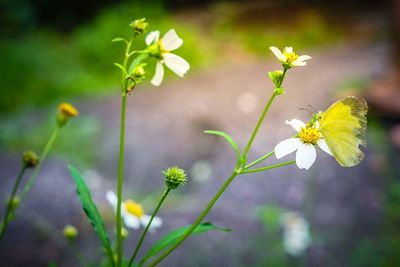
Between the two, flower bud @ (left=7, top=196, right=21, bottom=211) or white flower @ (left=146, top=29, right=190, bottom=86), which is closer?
white flower @ (left=146, top=29, right=190, bottom=86)

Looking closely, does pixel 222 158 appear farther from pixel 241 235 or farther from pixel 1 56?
pixel 1 56

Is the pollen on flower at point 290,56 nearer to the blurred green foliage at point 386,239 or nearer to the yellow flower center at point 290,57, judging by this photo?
the yellow flower center at point 290,57

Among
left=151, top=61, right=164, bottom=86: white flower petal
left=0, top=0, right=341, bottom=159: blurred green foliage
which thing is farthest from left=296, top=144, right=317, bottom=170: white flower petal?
left=0, top=0, right=341, bottom=159: blurred green foliage

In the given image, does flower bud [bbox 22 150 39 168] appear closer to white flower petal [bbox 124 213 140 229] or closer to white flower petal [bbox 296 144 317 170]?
white flower petal [bbox 124 213 140 229]

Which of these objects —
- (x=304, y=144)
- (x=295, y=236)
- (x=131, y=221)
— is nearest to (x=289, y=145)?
(x=304, y=144)

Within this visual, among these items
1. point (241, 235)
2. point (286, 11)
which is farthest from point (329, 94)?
point (286, 11)

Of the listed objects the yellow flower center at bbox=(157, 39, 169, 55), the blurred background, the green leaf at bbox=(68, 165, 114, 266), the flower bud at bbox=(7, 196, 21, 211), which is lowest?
the green leaf at bbox=(68, 165, 114, 266)
